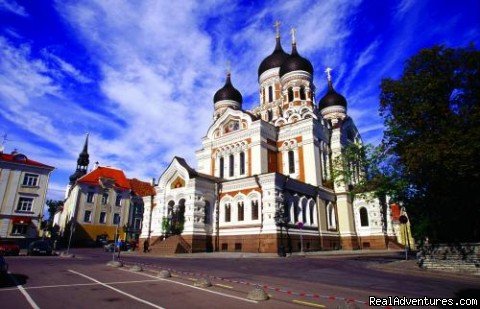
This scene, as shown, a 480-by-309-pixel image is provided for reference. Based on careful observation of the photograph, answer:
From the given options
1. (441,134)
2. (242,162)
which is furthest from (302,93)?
(441,134)

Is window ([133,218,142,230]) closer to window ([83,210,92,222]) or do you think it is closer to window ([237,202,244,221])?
window ([83,210,92,222])

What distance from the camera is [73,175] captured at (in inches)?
2606

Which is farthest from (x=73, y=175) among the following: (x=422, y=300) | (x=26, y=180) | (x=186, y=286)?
(x=422, y=300)

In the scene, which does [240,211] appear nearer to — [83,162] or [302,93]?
[302,93]

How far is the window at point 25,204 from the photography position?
3891 cm

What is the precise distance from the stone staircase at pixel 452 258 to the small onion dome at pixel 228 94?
113 feet

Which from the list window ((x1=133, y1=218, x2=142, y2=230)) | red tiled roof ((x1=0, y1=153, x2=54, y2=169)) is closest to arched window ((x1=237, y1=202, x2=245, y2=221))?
red tiled roof ((x1=0, y1=153, x2=54, y2=169))

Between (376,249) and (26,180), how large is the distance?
41574 millimetres

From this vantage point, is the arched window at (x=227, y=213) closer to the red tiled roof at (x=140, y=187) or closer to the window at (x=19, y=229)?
the window at (x=19, y=229)

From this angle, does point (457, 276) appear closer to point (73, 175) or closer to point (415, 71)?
point (415, 71)

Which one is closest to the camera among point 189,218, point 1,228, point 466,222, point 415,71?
point 466,222

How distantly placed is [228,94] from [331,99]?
14950 millimetres

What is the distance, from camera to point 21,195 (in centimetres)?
3912

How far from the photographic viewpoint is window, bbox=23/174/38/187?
131 feet
